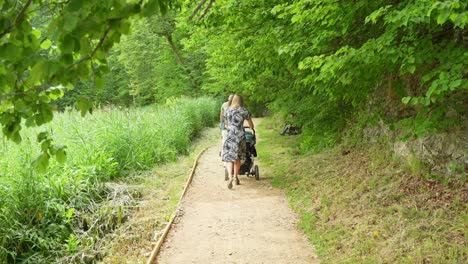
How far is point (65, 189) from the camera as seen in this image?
6816mm

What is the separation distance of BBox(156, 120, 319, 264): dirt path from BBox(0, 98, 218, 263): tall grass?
49.2 inches

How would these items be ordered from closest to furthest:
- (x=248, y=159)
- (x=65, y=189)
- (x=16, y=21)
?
(x=16, y=21)
(x=65, y=189)
(x=248, y=159)

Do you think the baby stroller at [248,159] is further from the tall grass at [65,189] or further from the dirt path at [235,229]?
the tall grass at [65,189]

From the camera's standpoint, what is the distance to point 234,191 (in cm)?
872

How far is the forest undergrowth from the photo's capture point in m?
4.71

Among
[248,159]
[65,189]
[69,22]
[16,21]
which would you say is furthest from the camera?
[248,159]

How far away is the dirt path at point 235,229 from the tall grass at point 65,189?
1.25 metres

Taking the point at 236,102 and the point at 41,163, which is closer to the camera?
the point at 41,163

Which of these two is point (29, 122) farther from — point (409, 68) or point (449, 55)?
point (449, 55)

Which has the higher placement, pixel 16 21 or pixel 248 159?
pixel 16 21

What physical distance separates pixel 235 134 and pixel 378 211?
390cm

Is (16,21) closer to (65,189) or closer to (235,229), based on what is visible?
(235,229)

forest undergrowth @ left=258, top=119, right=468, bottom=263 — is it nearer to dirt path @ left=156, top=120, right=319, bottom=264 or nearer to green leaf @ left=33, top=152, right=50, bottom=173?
dirt path @ left=156, top=120, right=319, bottom=264

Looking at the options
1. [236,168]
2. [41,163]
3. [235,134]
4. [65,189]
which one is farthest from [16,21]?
[236,168]
